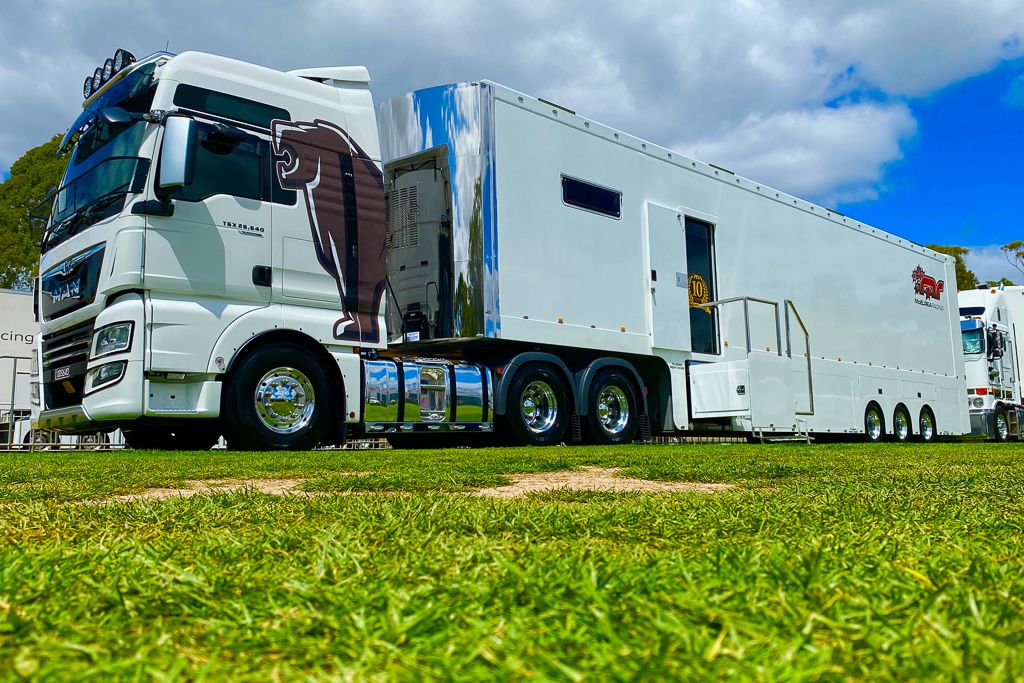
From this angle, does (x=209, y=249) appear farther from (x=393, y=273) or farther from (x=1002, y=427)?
(x=1002, y=427)

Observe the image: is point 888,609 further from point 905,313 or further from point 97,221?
point 905,313

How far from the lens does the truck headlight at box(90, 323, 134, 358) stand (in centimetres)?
769

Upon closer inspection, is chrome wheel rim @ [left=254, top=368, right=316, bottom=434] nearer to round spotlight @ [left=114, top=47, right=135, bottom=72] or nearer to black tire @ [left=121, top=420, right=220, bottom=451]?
black tire @ [left=121, top=420, right=220, bottom=451]

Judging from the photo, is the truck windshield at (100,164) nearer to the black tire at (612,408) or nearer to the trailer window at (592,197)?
the trailer window at (592,197)

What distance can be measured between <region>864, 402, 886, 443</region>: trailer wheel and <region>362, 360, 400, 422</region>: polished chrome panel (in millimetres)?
9281

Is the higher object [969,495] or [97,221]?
[97,221]

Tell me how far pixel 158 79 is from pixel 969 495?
7.48m

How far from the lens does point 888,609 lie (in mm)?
1370

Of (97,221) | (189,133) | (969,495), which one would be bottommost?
(969,495)

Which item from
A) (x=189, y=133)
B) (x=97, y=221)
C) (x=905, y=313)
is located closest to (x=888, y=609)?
(x=189, y=133)

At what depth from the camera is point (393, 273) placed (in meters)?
10.2

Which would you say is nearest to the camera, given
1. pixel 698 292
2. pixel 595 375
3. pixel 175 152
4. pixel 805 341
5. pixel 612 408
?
pixel 175 152

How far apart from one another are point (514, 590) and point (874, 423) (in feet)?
50.7

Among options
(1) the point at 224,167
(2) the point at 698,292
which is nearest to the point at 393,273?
(1) the point at 224,167
